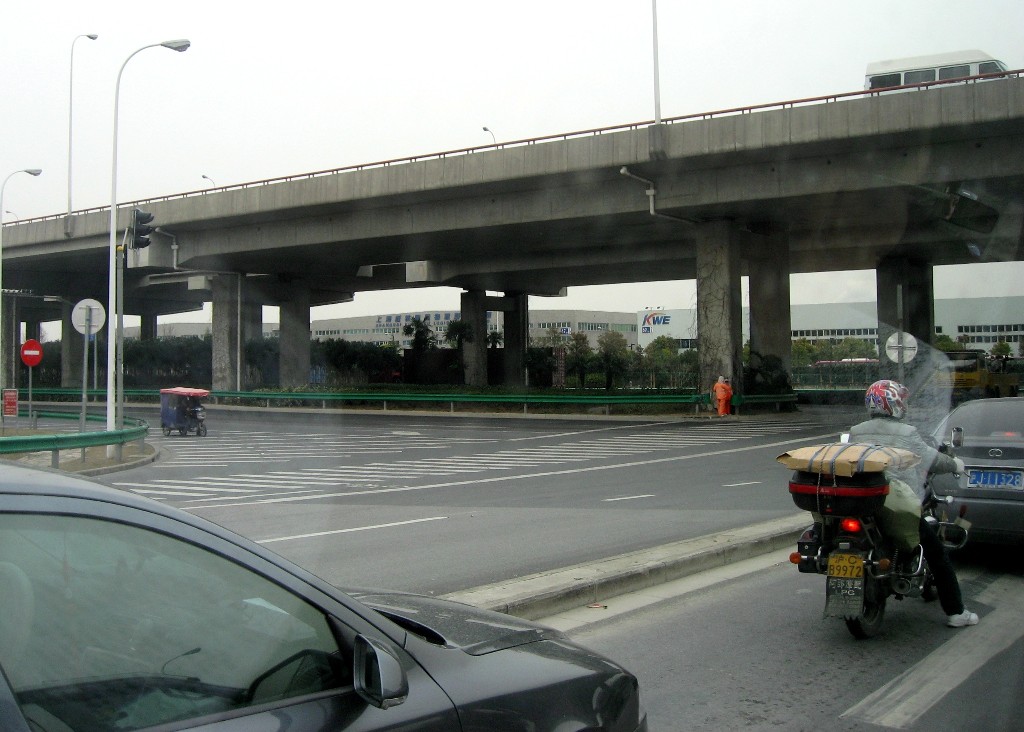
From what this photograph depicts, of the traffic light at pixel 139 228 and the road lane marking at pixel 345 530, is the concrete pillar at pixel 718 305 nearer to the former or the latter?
the traffic light at pixel 139 228

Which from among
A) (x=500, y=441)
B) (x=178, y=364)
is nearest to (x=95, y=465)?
(x=500, y=441)

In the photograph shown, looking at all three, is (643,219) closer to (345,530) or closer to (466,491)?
(466,491)

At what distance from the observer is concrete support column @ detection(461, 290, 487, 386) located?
184ft

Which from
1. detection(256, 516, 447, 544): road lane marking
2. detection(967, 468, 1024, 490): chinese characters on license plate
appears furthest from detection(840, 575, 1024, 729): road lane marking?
detection(256, 516, 447, 544): road lane marking

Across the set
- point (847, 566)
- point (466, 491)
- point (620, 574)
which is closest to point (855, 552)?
point (847, 566)

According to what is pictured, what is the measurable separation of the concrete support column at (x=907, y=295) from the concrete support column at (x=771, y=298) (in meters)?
7.74

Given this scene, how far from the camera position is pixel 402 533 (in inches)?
428

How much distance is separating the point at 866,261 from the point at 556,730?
46.2 meters

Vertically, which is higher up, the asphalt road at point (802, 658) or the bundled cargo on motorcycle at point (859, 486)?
the bundled cargo on motorcycle at point (859, 486)

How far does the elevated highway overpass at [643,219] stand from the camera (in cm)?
2742

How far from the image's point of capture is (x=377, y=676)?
227 centimetres

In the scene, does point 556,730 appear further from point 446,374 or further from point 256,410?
point 446,374

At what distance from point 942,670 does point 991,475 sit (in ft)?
9.69

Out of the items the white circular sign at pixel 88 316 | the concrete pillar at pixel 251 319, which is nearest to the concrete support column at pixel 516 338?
the concrete pillar at pixel 251 319
